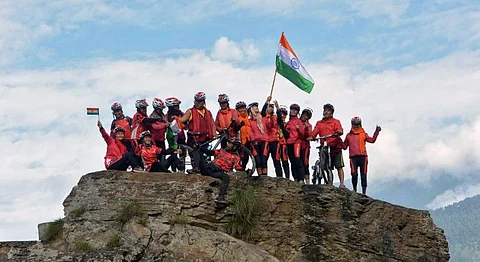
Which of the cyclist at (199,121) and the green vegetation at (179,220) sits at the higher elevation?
the cyclist at (199,121)

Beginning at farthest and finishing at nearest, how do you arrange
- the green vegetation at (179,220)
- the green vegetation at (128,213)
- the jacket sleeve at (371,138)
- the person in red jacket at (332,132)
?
1. the jacket sleeve at (371,138)
2. the person in red jacket at (332,132)
3. the green vegetation at (179,220)
4. the green vegetation at (128,213)

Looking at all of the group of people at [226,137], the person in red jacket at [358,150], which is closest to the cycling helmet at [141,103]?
the group of people at [226,137]

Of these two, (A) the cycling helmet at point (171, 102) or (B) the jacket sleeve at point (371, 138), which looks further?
(B) the jacket sleeve at point (371, 138)

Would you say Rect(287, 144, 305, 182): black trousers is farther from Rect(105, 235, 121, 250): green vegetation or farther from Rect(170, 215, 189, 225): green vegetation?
Rect(105, 235, 121, 250): green vegetation

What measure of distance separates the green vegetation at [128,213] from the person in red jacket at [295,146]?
533 cm

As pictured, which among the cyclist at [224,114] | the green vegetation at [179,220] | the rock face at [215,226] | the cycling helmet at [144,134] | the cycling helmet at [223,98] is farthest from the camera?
the cycling helmet at [223,98]

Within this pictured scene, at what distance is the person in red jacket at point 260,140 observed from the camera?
2200cm

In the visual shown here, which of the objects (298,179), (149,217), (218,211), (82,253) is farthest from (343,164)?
(82,253)

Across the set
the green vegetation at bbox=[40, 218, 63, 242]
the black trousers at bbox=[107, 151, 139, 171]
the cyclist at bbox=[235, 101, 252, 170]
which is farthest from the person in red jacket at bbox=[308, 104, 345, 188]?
the green vegetation at bbox=[40, 218, 63, 242]

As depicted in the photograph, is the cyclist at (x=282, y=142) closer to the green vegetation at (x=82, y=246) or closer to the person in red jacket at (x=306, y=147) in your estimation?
the person in red jacket at (x=306, y=147)

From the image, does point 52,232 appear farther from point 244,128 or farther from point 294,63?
point 294,63

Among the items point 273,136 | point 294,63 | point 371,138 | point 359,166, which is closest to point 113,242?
point 273,136

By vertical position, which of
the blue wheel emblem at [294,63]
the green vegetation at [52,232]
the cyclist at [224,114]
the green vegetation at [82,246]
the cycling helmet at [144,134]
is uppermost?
the blue wheel emblem at [294,63]

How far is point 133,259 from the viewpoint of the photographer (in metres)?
17.9
